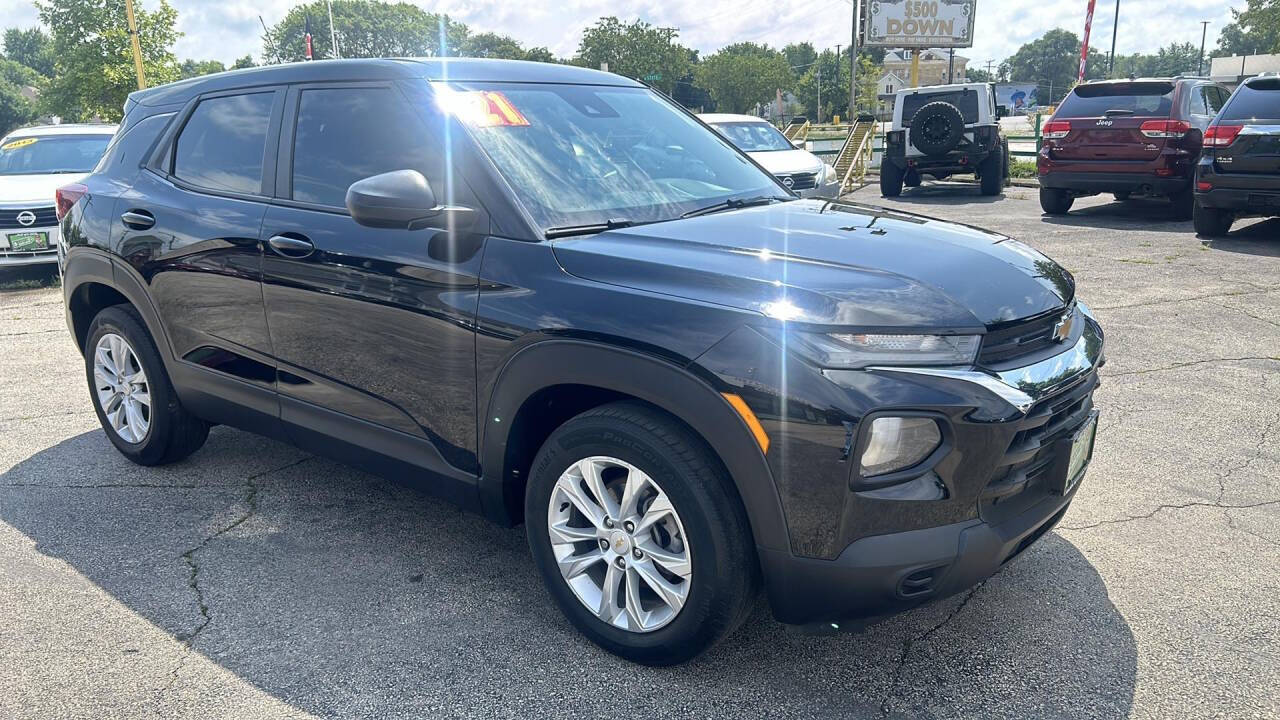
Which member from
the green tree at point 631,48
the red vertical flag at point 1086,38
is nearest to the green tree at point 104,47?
the red vertical flag at point 1086,38

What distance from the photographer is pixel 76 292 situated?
4562 millimetres

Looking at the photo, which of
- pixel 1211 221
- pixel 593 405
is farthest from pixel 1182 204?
pixel 593 405

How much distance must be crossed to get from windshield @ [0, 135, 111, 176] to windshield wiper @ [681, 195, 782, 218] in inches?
395

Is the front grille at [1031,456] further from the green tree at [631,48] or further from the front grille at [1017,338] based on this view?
the green tree at [631,48]

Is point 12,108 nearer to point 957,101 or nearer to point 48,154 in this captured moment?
point 48,154

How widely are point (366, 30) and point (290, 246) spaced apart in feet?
361

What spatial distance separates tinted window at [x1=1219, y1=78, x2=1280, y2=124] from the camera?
9.12 meters

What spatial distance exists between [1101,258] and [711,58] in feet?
293

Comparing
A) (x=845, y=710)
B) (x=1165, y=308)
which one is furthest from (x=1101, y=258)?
(x=845, y=710)

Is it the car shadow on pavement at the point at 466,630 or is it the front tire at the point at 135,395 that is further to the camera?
the front tire at the point at 135,395

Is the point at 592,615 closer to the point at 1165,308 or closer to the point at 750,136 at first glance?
the point at 1165,308

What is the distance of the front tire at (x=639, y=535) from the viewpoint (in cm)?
246

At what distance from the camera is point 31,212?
963cm

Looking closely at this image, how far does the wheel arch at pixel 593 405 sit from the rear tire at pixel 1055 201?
1147cm
